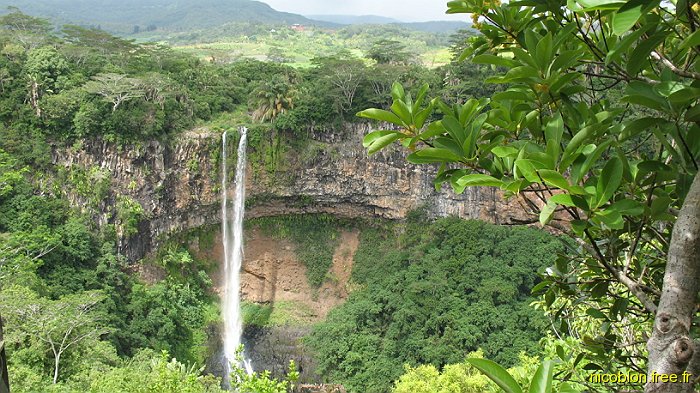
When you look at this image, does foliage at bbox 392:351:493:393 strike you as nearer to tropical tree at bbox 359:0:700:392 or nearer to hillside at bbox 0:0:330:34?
tropical tree at bbox 359:0:700:392

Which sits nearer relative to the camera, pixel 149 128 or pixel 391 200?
pixel 149 128

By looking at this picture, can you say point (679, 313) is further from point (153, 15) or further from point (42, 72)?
point (153, 15)

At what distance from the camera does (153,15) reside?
104250 mm

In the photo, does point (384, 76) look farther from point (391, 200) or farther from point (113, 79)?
point (113, 79)

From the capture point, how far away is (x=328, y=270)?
18.3 m

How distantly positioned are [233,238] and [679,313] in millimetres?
17679

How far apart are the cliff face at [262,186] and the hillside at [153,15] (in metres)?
62.0

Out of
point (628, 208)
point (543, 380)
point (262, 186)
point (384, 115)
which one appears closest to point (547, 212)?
point (628, 208)

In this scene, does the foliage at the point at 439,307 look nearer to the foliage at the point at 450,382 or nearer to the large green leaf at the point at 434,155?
the foliage at the point at 450,382

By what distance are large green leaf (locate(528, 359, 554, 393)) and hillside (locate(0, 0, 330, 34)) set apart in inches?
3068

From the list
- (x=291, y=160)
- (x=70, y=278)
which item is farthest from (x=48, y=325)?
(x=291, y=160)

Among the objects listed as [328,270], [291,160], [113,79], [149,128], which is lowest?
[328,270]

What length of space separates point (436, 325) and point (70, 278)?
366 inches

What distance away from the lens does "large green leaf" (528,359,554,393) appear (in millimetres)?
967
